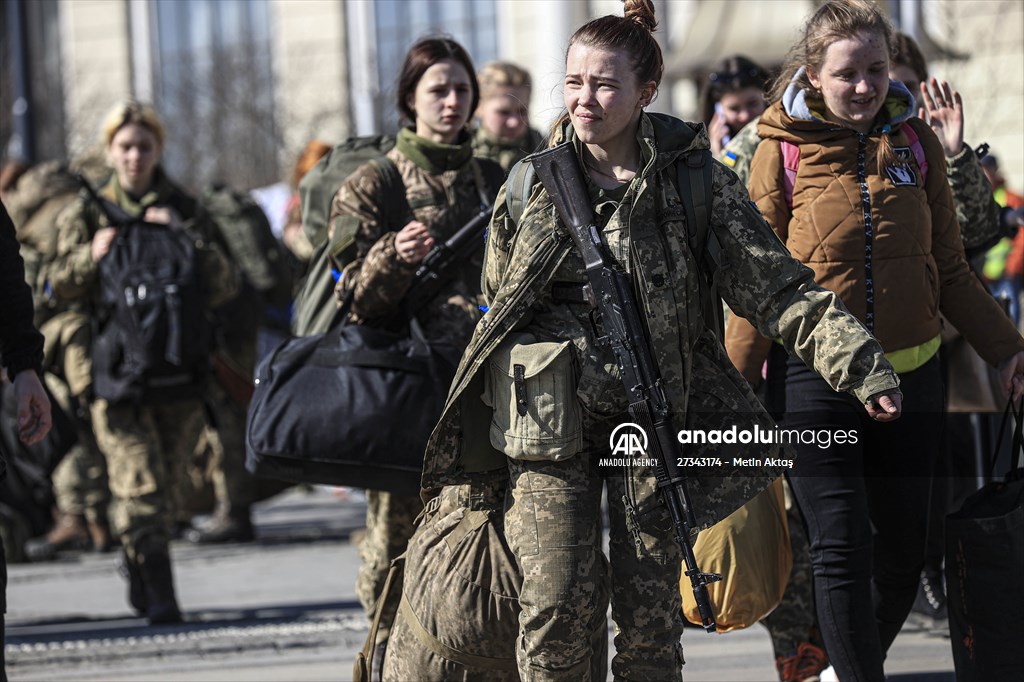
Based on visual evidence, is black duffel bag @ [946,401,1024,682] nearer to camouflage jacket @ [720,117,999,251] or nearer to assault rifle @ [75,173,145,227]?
camouflage jacket @ [720,117,999,251]

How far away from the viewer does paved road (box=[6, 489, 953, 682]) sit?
6305 millimetres

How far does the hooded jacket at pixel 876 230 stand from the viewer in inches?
195

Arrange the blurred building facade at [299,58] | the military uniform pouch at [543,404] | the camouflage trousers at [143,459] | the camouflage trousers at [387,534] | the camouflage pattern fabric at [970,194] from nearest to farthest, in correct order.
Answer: the military uniform pouch at [543,404], the camouflage trousers at [387,534], the camouflage pattern fabric at [970,194], the camouflage trousers at [143,459], the blurred building facade at [299,58]

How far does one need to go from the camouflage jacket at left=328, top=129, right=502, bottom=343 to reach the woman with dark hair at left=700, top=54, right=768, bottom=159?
1443 mm

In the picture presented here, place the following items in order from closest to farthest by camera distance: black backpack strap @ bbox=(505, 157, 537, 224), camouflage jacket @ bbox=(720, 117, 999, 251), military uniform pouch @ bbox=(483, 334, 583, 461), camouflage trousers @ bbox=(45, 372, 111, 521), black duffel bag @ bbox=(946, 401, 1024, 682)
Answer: military uniform pouch @ bbox=(483, 334, 583, 461) < black backpack strap @ bbox=(505, 157, 537, 224) < black duffel bag @ bbox=(946, 401, 1024, 682) < camouflage jacket @ bbox=(720, 117, 999, 251) < camouflage trousers @ bbox=(45, 372, 111, 521)

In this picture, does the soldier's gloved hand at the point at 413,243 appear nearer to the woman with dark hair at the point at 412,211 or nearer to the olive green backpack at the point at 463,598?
the woman with dark hair at the point at 412,211

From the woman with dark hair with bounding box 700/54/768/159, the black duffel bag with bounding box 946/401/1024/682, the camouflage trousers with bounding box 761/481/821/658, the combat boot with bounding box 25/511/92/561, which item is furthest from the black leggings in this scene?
the combat boot with bounding box 25/511/92/561

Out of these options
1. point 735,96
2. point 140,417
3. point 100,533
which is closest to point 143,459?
point 140,417

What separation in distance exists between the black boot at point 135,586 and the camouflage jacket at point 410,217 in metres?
2.37

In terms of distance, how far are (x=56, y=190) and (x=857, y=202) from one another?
6.38 metres

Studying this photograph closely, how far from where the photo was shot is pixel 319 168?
628 cm

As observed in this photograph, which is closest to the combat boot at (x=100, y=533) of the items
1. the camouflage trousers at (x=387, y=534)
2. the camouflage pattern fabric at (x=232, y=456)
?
the camouflage pattern fabric at (x=232, y=456)

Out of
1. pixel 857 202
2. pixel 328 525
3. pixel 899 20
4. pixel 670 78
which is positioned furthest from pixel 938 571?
pixel 670 78

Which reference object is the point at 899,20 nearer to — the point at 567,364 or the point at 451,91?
the point at 451,91
